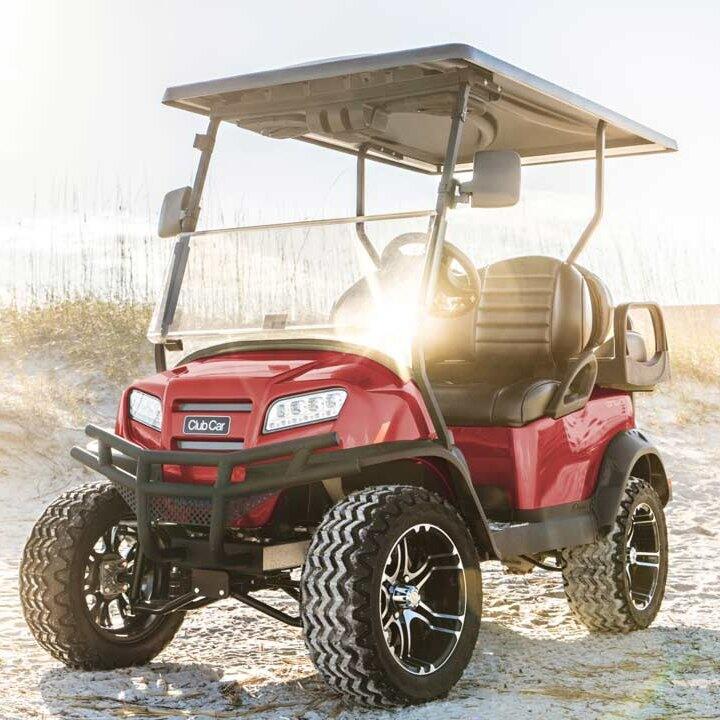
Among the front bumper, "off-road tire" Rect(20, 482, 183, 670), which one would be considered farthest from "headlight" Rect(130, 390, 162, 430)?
"off-road tire" Rect(20, 482, 183, 670)

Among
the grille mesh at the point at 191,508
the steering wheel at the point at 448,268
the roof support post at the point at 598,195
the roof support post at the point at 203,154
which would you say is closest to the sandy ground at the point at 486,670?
the grille mesh at the point at 191,508

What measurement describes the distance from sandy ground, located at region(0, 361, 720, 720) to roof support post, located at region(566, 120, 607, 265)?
160cm

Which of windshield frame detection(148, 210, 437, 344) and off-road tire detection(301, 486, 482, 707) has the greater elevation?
windshield frame detection(148, 210, 437, 344)

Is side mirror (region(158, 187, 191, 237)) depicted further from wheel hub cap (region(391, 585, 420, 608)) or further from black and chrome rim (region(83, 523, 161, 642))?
wheel hub cap (region(391, 585, 420, 608))

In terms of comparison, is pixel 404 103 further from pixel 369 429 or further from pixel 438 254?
pixel 369 429

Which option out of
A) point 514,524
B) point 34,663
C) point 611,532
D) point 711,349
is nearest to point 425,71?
point 514,524

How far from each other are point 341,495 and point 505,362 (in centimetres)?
157

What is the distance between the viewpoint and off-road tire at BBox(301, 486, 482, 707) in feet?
12.3

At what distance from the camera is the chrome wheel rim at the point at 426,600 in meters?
4.02

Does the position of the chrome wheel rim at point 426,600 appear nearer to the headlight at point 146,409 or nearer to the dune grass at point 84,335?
the headlight at point 146,409

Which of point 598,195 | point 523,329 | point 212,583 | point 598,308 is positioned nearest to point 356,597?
point 212,583

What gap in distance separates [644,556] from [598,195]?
159cm

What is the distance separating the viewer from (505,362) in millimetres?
5461

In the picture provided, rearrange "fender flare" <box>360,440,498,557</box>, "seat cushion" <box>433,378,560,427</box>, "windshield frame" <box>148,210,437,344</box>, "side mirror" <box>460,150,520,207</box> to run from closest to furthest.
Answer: "fender flare" <box>360,440,498,557</box>, "side mirror" <box>460,150,520,207</box>, "windshield frame" <box>148,210,437,344</box>, "seat cushion" <box>433,378,560,427</box>
